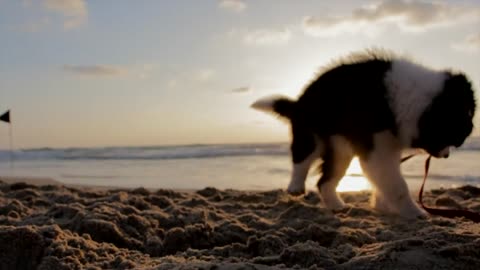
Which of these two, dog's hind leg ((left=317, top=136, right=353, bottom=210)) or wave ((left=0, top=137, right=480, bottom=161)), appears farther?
wave ((left=0, top=137, right=480, bottom=161))

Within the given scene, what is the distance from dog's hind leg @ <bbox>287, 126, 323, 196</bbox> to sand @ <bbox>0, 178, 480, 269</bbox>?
163 millimetres

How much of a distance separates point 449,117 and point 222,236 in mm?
2025

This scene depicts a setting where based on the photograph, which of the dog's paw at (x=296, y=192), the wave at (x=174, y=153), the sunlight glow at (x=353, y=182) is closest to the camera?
the dog's paw at (x=296, y=192)

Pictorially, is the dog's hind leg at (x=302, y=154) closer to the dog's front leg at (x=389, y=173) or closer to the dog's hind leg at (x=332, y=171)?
the dog's hind leg at (x=332, y=171)

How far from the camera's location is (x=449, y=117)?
14.0ft

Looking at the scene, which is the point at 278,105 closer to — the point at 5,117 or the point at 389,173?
the point at 389,173

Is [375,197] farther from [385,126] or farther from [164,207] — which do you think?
[164,207]

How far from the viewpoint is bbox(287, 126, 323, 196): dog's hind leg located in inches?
198

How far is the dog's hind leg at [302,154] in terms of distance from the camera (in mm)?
5027

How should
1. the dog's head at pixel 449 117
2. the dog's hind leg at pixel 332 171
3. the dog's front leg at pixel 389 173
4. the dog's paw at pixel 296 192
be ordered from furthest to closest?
the dog's paw at pixel 296 192 → the dog's hind leg at pixel 332 171 → the dog's front leg at pixel 389 173 → the dog's head at pixel 449 117

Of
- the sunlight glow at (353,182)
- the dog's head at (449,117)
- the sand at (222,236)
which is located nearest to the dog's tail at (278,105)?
the sand at (222,236)

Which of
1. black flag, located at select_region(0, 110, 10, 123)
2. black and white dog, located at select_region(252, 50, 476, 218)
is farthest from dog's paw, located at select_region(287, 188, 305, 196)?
black flag, located at select_region(0, 110, 10, 123)

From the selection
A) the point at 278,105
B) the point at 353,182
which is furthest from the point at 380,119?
the point at 353,182

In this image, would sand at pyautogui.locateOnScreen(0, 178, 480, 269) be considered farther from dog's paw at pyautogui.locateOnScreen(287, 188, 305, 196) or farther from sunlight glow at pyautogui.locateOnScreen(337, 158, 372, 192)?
sunlight glow at pyautogui.locateOnScreen(337, 158, 372, 192)
